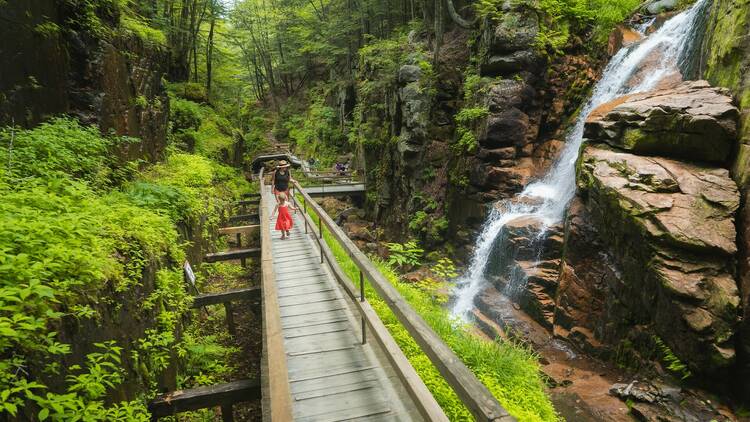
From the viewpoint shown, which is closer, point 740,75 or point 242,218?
point 740,75

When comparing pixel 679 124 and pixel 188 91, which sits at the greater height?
pixel 188 91

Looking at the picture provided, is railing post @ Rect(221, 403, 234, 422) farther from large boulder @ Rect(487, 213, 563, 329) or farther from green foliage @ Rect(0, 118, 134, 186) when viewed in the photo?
large boulder @ Rect(487, 213, 563, 329)

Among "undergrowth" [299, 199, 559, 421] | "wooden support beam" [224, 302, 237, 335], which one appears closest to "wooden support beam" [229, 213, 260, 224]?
"wooden support beam" [224, 302, 237, 335]

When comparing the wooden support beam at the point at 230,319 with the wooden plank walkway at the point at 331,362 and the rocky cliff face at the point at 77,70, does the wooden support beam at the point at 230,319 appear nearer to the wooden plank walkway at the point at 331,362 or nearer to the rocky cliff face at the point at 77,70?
the wooden plank walkway at the point at 331,362

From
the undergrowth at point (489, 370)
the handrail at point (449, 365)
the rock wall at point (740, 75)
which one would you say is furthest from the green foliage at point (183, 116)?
the rock wall at point (740, 75)

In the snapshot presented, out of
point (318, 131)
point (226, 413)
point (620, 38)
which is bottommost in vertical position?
point (226, 413)

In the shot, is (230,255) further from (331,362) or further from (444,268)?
(331,362)

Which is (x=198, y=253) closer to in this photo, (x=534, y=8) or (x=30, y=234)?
(x=30, y=234)

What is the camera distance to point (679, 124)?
8.86 meters

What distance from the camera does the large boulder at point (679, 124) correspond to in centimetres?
840

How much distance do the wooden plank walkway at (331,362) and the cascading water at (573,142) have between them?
24.5 feet

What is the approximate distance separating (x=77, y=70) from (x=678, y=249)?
1244 cm

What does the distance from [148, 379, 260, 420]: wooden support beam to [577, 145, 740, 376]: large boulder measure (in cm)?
793

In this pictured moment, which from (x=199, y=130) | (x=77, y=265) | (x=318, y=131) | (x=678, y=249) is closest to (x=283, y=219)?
(x=77, y=265)
